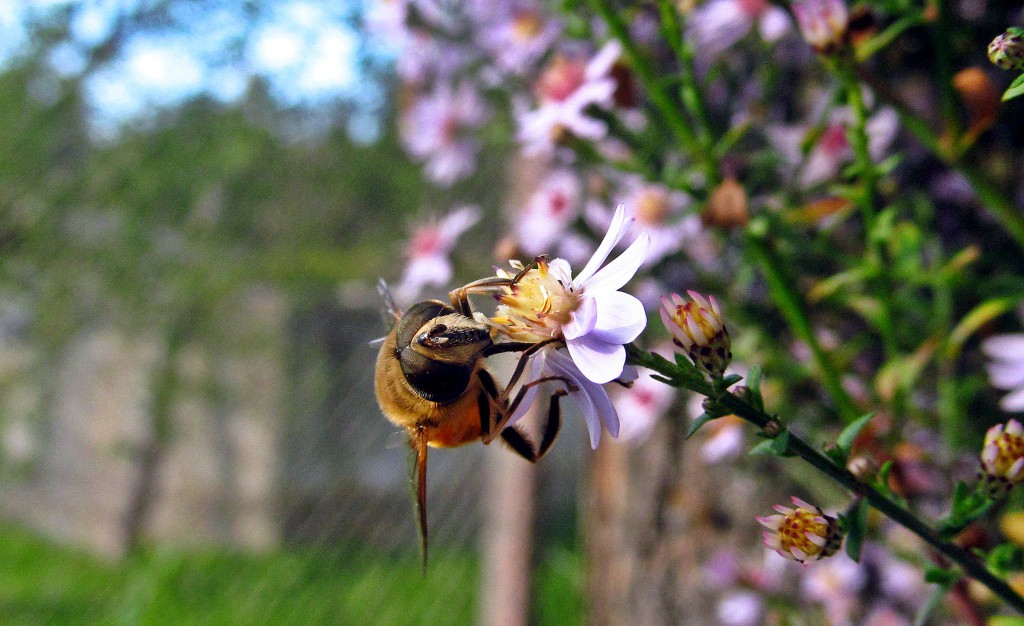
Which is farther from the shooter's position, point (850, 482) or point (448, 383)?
A: point (448, 383)

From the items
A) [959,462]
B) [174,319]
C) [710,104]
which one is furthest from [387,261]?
[959,462]

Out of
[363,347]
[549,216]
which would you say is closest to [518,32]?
[549,216]

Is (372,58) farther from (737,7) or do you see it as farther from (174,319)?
(174,319)

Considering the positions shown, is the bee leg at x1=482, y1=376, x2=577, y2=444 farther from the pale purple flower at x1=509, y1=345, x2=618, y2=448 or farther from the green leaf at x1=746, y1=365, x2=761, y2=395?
the green leaf at x1=746, y1=365, x2=761, y2=395

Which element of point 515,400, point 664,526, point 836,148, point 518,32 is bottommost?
point 664,526

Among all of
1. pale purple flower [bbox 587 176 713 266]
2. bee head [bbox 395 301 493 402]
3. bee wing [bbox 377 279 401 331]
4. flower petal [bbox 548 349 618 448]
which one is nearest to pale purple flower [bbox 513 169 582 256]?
pale purple flower [bbox 587 176 713 266]

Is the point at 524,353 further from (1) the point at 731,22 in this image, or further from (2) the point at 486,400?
(1) the point at 731,22

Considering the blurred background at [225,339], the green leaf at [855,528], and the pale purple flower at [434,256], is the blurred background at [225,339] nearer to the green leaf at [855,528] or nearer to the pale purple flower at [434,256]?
the pale purple flower at [434,256]
